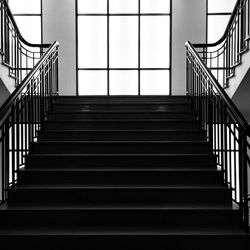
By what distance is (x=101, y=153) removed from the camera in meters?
5.35

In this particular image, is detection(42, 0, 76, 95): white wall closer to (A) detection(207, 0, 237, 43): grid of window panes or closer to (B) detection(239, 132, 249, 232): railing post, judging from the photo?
(A) detection(207, 0, 237, 43): grid of window panes

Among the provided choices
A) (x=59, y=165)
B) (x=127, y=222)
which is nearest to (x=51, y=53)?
(x=59, y=165)

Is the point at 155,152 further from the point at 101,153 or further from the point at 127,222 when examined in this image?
the point at 127,222

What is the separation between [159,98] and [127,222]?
3201 mm

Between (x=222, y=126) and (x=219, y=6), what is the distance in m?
5.87

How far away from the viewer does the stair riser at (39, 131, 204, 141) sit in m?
5.66

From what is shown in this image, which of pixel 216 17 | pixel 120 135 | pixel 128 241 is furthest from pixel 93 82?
pixel 128 241

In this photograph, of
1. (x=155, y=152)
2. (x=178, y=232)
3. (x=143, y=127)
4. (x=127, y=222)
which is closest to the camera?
(x=178, y=232)

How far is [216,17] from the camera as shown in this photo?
9656 millimetres

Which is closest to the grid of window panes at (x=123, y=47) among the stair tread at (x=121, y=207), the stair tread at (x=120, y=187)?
the stair tread at (x=120, y=187)

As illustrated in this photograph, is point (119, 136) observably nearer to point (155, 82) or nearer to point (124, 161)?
point (124, 161)

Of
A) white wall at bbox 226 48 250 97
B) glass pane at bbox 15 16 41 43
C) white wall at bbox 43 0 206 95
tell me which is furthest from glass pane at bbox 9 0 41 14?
white wall at bbox 226 48 250 97

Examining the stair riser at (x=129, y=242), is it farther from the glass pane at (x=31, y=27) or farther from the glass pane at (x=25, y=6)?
the glass pane at (x=25, y=6)

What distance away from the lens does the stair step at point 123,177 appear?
4.72m
